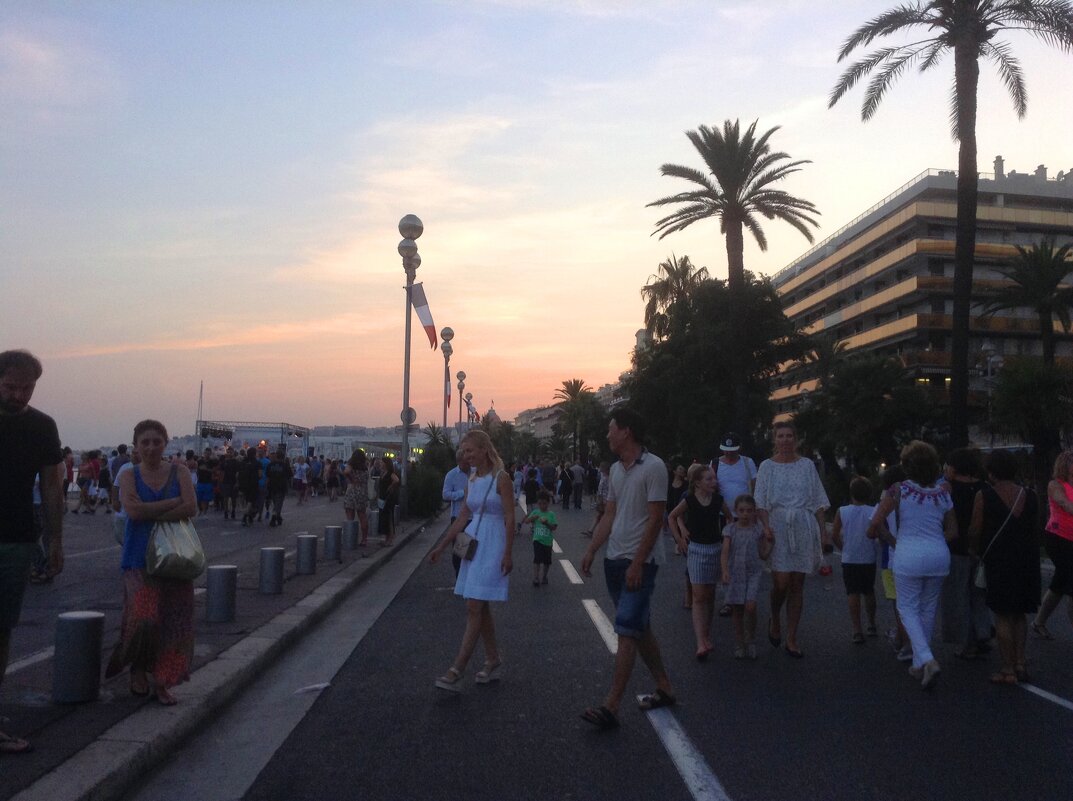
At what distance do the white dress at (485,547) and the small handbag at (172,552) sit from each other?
1859 millimetres

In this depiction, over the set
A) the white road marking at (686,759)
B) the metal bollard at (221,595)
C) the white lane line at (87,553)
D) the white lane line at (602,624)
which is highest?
the metal bollard at (221,595)

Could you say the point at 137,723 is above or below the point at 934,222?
below

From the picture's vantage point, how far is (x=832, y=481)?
35.3 m

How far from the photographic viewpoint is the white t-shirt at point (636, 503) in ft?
20.2

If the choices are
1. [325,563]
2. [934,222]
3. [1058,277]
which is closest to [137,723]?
[325,563]

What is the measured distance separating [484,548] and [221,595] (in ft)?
11.0

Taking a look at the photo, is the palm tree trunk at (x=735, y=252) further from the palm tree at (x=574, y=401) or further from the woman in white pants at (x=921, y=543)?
the palm tree at (x=574, y=401)

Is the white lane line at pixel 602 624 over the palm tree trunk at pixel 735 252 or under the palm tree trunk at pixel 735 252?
under

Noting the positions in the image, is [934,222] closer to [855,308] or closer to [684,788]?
[855,308]

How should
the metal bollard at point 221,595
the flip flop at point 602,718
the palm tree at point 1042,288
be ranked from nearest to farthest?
1. the flip flop at point 602,718
2. the metal bollard at point 221,595
3. the palm tree at point 1042,288

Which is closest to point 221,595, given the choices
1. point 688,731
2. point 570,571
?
point 688,731

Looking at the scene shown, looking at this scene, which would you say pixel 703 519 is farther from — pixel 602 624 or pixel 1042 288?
pixel 1042 288

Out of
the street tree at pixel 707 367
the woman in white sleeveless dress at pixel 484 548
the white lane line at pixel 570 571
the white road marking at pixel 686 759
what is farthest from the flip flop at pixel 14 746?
the street tree at pixel 707 367

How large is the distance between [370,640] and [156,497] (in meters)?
3.55
